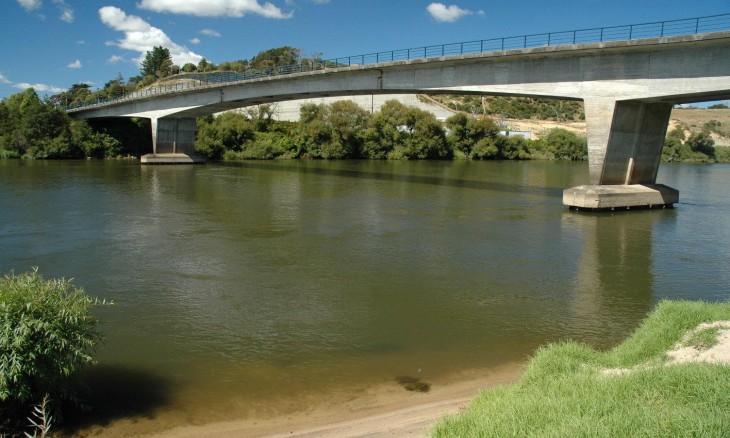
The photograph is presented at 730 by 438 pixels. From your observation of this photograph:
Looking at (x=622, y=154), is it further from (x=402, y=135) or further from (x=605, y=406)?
(x=402, y=135)

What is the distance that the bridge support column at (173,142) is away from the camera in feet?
195

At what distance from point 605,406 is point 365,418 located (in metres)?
3.24

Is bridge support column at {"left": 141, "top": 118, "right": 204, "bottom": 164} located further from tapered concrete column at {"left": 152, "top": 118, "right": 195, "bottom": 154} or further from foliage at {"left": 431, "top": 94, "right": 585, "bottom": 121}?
foliage at {"left": 431, "top": 94, "right": 585, "bottom": 121}

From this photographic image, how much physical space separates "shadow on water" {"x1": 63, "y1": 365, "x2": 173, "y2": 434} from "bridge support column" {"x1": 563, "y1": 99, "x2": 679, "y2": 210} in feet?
77.3

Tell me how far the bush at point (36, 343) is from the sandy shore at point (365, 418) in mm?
1506

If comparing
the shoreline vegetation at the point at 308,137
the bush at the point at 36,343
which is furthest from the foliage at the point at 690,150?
the bush at the point at 36,343

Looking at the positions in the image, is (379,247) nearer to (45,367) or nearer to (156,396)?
(156,396)

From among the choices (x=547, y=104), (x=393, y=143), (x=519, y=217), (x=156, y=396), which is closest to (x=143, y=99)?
(x=393, y=143)

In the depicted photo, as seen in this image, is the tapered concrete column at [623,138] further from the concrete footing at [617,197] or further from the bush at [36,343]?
the bush at [36,343]

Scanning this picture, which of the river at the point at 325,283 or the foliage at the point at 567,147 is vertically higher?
the foliage at the point at 567,147

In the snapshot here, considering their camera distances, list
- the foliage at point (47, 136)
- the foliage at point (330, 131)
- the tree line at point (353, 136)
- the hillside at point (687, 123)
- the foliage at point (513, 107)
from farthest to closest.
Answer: the foliage at point (513, 107) → the hillside at point (687, 123) → the foliage at point (330, 131) → the tree line at point (353, 136) → the foliage at point (47, 136)

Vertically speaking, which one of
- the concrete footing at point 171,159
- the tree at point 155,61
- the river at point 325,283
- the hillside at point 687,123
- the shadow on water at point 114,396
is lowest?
the shadow on water at point 114,396

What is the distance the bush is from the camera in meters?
6.59

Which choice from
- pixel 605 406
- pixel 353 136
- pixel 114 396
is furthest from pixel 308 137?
pixel 605 406
